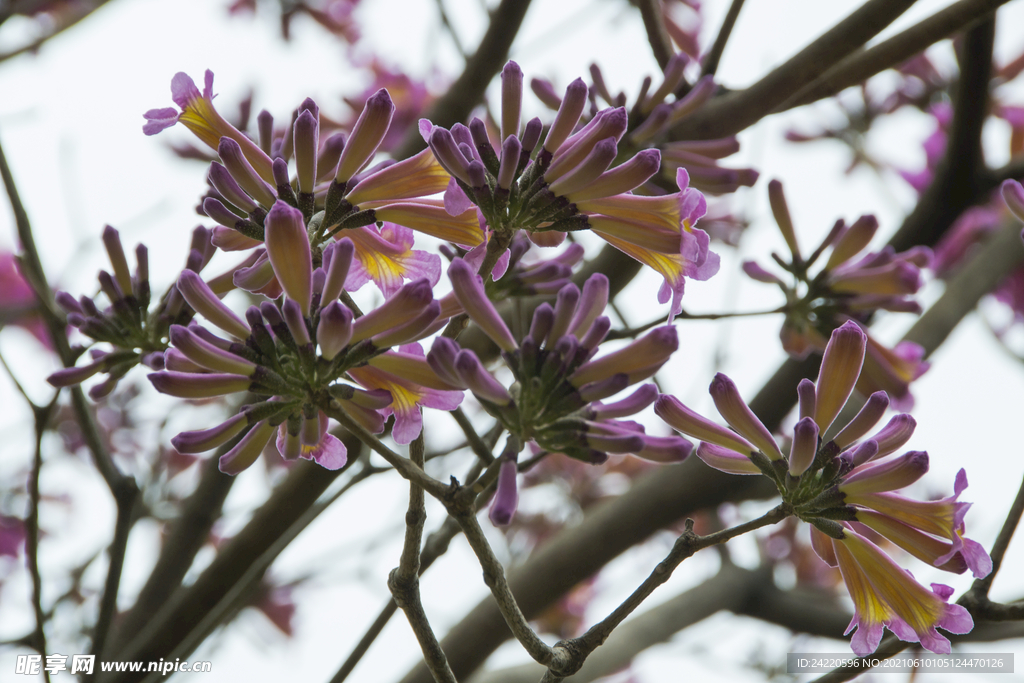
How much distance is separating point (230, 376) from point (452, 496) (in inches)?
10.4

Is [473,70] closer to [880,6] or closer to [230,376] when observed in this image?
[880,6]

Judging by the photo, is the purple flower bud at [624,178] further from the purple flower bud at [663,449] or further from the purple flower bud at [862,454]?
the purple flower bud at [862,454]

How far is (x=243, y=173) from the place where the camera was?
3.06ft

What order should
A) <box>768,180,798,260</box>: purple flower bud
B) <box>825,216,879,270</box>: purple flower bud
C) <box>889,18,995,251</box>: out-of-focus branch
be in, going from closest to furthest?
<box>825,216,879,270</box>: purple flower bud < <box>768,180,798,260</box>: purple flower bud < <box>889,18,995,251</box>: out-of-focus branch

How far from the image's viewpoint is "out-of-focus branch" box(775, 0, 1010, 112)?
4.50 feet

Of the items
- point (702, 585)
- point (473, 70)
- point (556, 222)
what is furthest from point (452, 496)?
point (702, 585)

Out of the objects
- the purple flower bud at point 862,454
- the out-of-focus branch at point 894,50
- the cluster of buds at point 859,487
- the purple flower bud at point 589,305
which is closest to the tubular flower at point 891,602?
the cluster of buds at point 859,487

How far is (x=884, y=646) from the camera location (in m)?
1.23

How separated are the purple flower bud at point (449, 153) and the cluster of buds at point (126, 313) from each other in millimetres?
517

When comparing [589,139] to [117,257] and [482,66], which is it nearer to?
[117,257]

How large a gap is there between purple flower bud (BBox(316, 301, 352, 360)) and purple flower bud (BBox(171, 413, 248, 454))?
13cm

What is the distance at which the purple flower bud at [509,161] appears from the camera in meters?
0.91

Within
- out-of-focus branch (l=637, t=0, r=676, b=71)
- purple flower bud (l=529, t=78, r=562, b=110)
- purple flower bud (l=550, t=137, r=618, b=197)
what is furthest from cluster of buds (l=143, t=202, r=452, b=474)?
out-of-focus branch (l=637, t=0, r=676, b=71)

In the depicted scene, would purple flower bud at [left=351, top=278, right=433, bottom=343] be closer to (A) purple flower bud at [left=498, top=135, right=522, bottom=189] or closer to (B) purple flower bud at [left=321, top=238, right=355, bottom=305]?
(B) purple flower bud at [left=321, top=238, right=355, bottom=305]
